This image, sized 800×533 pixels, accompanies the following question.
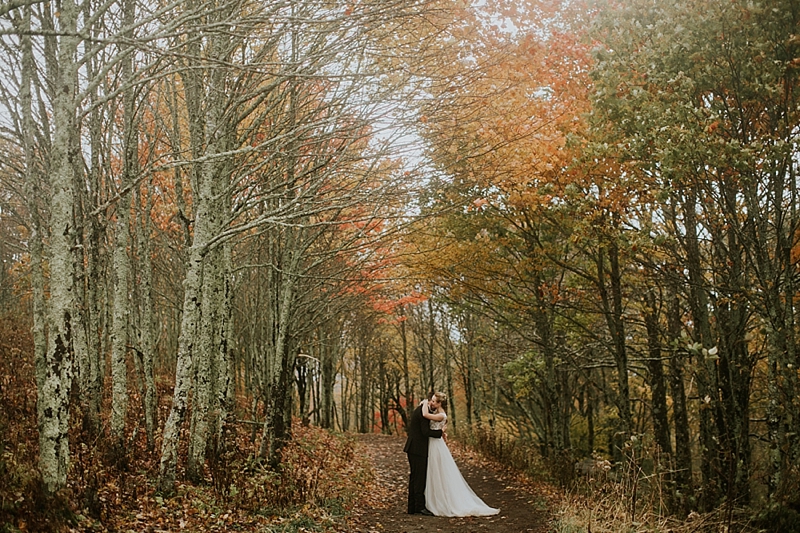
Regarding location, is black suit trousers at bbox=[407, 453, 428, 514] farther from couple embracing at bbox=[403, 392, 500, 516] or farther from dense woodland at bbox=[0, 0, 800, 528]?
dense woodland at bbox=[0, 0, 800, 528]

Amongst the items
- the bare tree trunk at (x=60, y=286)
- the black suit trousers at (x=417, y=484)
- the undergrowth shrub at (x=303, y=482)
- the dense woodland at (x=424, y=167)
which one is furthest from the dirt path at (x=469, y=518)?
the bare tree trunk at (x=60, y=286)

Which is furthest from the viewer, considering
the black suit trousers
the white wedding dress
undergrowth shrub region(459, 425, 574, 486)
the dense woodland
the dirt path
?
undergrowth shrub region(459, 425, 574, 486)

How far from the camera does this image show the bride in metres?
9.84

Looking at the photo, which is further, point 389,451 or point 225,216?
point 389,451

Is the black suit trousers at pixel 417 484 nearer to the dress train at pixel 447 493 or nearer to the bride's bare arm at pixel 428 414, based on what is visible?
the dress train at pixel 447 493

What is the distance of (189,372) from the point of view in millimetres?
7555

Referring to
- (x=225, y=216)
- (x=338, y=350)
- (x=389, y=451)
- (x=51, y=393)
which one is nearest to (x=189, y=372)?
(x=51, y=393)

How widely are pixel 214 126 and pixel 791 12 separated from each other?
7428 millimetres

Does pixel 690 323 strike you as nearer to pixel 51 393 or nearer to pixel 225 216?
pixel 225 216

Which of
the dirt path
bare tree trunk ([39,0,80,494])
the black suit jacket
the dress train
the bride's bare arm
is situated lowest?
the dirt path

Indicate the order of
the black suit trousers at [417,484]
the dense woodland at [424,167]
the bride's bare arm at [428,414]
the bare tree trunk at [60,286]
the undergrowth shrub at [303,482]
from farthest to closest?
the bride's bare arm at [428,414], the black suit trousers at [417,484], the undergrowth shrub at [303,482], the dense woodland at [424,167], the bare tree trunk at [60,286]

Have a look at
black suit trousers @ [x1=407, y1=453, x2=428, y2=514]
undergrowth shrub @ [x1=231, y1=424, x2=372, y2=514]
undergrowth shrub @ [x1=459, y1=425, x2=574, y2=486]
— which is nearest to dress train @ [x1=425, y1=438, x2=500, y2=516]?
black suit trousers @ [x1=407, y1=453, x2=428, y2=514]

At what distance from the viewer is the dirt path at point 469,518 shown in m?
8.62

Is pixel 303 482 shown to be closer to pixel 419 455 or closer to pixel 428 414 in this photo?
pixel 419 455
